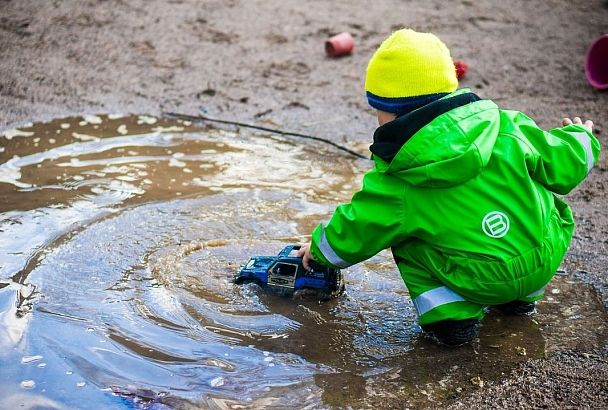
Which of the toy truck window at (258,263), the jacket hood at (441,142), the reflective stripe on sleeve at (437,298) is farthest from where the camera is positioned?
the toy truck window at (258,263)

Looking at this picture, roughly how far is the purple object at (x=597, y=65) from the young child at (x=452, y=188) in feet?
10.2

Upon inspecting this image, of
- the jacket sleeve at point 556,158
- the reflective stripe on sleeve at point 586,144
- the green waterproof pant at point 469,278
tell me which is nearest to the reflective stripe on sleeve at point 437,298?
the green waterproof pant at point 469,278

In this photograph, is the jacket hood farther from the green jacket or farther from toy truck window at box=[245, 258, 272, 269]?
toy truck window at box=[245, 258, 272, 269]

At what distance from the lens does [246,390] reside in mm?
2879

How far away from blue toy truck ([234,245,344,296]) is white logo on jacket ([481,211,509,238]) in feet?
2.64

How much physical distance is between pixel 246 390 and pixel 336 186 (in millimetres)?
2029

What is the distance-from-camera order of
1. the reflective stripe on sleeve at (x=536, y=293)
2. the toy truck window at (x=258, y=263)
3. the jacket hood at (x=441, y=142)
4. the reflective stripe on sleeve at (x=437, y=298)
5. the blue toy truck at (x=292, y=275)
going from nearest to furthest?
the jacket hood at (x=441, y=142)
the reflective stripe on sleeve at (x=437, y=298)
the reflective stripe on sleeve at (x=536, y=293)
the blue toy truck at (x=292, y=275)
the toy truck window at (x=258, y=263)

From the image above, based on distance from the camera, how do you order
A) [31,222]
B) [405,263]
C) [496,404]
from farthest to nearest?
1. [31,222]
2. [405,263]
3. [496,404]

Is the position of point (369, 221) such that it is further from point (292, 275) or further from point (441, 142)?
point (292, 275)

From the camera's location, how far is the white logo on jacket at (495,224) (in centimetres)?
287

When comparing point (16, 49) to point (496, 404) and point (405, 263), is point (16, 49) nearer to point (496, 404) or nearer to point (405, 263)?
point (405, 263)

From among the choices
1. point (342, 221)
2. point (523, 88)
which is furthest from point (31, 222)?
point (523, 88)

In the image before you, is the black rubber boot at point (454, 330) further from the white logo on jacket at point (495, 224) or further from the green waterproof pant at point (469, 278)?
the white logo on jacket at point (495, 224)

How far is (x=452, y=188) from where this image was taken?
9.39 feet
